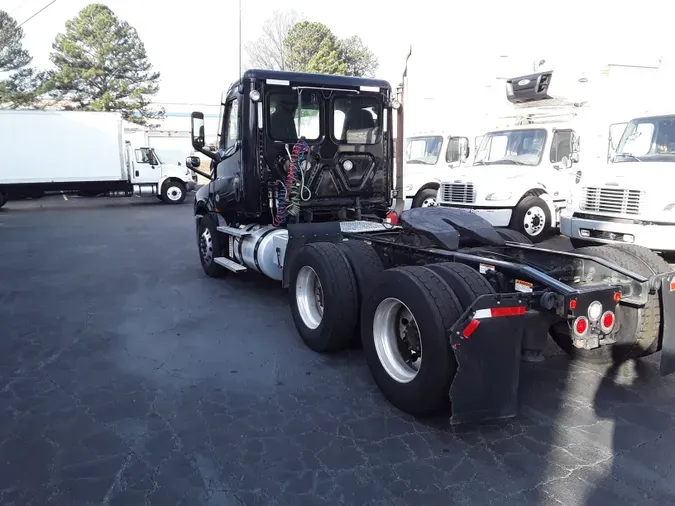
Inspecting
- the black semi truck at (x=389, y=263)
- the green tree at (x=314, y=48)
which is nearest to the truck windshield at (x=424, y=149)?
the black semi truck at (x=389, y=263)

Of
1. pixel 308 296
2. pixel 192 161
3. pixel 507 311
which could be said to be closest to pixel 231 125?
pixel 192 161

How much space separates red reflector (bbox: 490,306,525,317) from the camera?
3.29 metres

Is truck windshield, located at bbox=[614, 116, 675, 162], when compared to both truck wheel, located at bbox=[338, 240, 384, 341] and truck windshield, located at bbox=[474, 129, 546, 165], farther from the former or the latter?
truck wheel, located at bbox=[338, 240, 384, 341]

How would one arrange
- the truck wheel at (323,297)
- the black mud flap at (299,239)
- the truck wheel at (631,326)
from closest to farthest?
the truck wheel at (631,326) → the truck wheel at (323,297) → the black mud flap at (299,239)

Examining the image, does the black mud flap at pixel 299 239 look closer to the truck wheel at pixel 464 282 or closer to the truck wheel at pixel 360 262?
the truck wheel at pixel 360 262

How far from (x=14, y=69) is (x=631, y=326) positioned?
41.7m

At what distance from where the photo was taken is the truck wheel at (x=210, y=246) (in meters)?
8.02

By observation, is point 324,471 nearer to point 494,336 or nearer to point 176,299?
point 494,336

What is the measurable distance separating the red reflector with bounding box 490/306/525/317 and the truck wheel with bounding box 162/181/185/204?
67.0 feet

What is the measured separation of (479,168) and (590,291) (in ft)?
29.4

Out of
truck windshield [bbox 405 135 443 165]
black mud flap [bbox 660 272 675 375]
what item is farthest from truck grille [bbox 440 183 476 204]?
black mud flap [bbox 660 272 675 375]

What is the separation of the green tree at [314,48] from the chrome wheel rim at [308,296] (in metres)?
35.3

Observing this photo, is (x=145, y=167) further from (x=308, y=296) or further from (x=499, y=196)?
(x=308, y=296)

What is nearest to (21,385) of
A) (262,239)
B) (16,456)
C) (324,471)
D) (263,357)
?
(16,456)
